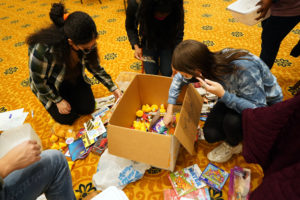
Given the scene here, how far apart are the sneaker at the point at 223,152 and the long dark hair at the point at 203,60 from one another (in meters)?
0.43

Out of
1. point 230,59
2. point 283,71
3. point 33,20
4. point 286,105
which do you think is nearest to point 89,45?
point 230,59

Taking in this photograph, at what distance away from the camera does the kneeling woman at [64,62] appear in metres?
0.87

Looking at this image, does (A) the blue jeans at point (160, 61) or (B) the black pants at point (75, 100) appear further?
(A) the blue jeans at point (160, 61)

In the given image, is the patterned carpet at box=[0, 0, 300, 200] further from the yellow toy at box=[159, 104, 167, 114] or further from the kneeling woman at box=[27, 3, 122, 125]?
the yellow toy at box=[159, 104, 167, 114]

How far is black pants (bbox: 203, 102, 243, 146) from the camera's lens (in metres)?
0.90

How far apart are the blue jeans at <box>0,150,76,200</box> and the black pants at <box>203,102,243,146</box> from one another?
2.54 ft

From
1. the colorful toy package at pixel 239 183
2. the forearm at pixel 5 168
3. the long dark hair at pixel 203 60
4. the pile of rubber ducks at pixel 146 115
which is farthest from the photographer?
the pile of rubber ducks at pixel 146 115

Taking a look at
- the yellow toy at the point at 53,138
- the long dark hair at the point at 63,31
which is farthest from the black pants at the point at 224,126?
the yellow toy at the point at 53,138

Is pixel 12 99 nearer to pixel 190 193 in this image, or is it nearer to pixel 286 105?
pixel 190 193

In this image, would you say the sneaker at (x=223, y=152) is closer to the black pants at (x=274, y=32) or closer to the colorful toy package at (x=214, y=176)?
the colorful toy package at (x=214, y=176)

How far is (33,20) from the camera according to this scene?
312 centimetres

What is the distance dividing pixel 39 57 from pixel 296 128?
1.18 metres

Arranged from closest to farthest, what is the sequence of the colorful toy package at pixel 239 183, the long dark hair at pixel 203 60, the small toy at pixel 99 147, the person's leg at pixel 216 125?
1. the long dark hair at pixel 203 60
2. the colorful toy package at pixel 239 183
3. the person's leg at pixel 216 125
4. the small toy at pixel 99 147

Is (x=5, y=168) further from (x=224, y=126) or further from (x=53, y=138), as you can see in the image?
(x=224, y=126)
